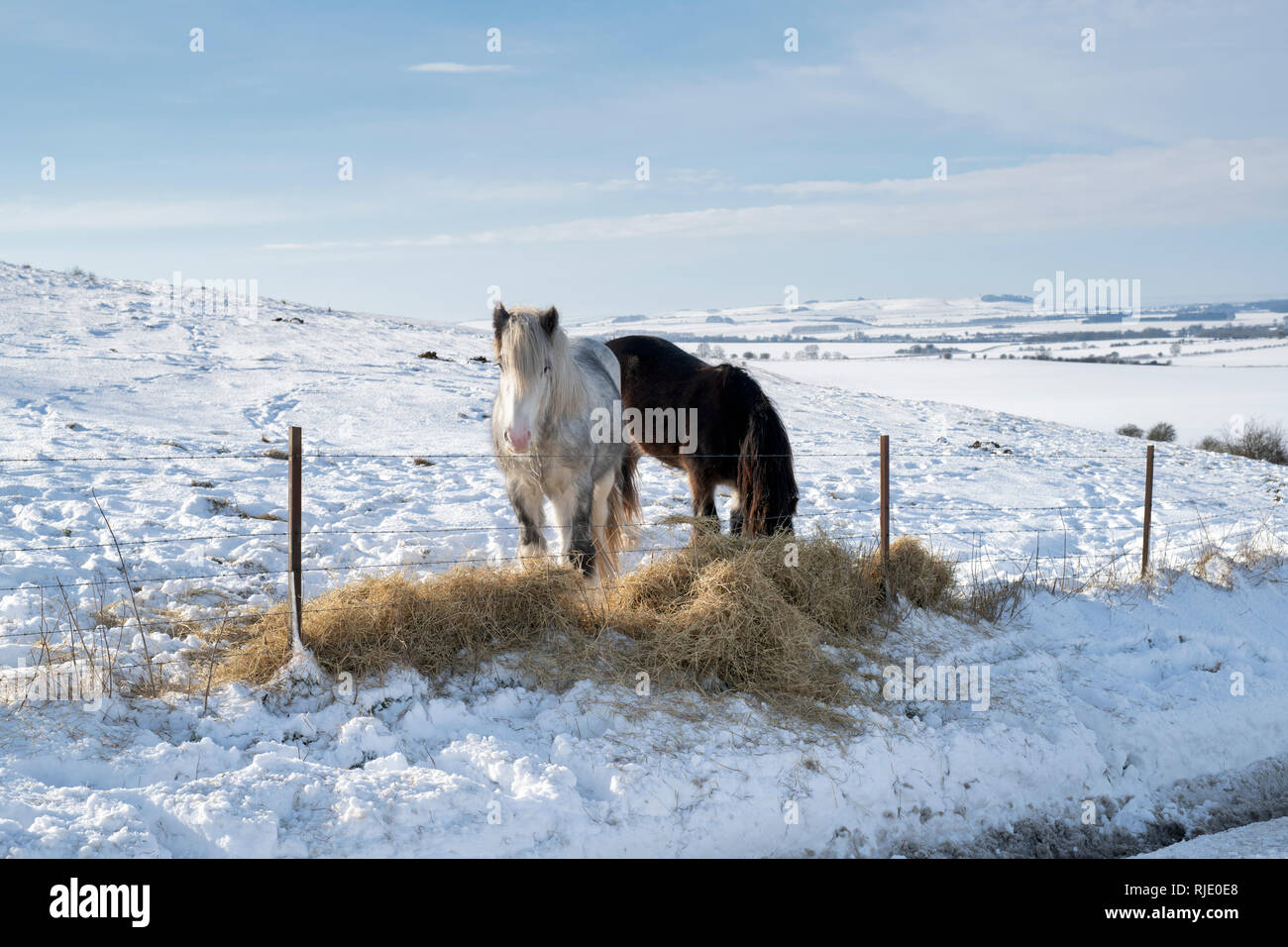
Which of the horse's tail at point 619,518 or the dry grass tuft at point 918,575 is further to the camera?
the dry grass tuft at point 918,575

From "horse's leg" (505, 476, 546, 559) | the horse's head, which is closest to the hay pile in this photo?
"horse's leg" (505, 476, 546, 559)

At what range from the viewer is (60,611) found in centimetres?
490

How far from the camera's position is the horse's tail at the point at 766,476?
615cm

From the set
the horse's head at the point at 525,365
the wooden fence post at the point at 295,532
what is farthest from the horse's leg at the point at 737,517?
the wooden fence post at the point at 295,532

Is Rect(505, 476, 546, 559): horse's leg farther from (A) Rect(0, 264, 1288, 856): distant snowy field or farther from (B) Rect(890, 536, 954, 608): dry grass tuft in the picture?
(B) Rect(890, 536, 954, 608): dry grass tuft

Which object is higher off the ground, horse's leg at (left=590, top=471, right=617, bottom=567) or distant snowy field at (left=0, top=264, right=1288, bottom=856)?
horse's leg at (left=590, top=471, right=617, bottom=567)

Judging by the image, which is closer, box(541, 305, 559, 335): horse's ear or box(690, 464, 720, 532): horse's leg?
box(541, 305, 559, 335): horse's ear

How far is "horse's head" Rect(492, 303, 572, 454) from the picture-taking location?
4.73 meters

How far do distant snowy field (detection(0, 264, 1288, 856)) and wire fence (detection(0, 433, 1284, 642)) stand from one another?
52 mm

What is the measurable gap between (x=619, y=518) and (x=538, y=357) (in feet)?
5.18

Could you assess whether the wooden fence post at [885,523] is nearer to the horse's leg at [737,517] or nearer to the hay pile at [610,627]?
the hay pile at [610,627]
